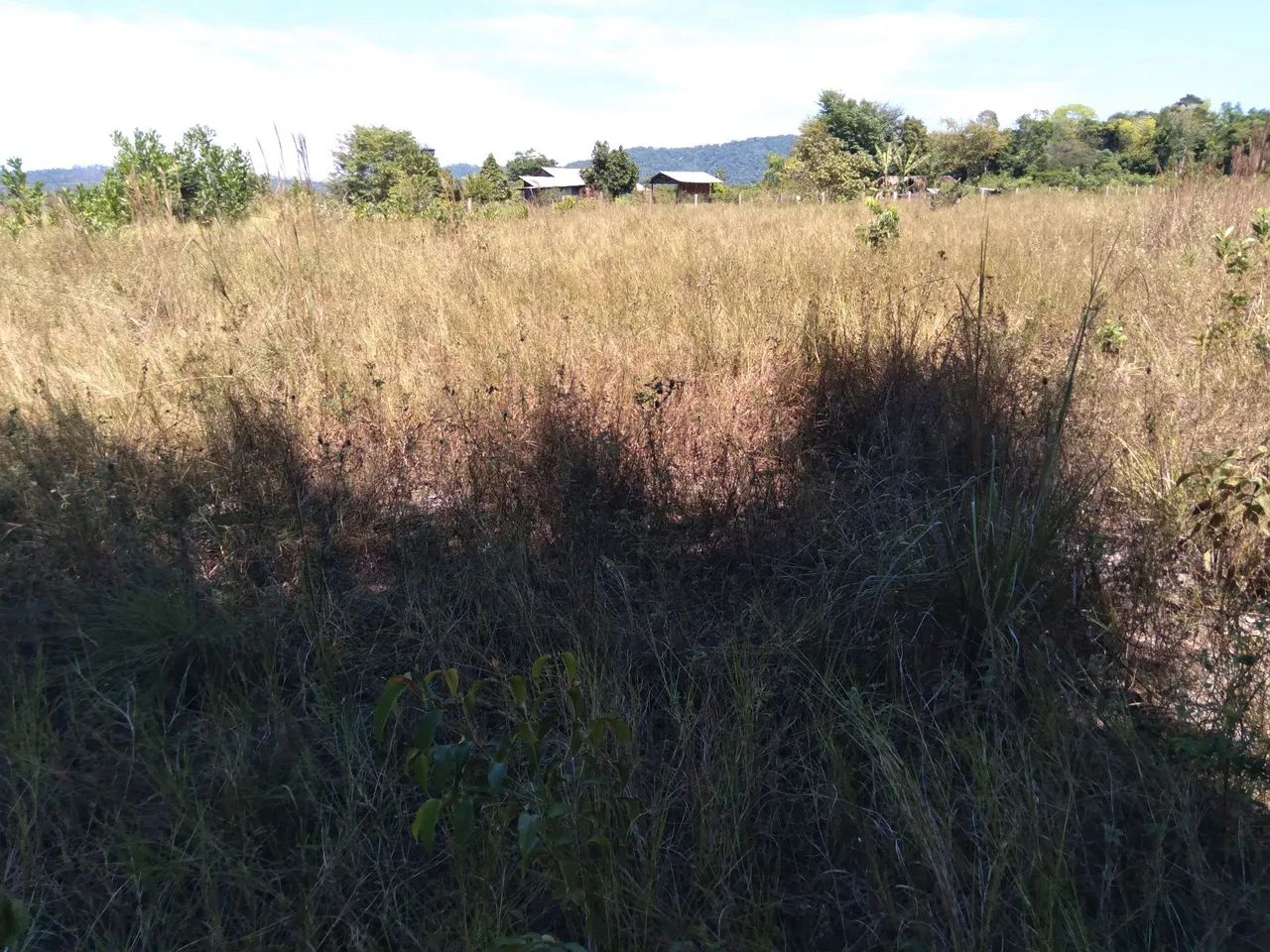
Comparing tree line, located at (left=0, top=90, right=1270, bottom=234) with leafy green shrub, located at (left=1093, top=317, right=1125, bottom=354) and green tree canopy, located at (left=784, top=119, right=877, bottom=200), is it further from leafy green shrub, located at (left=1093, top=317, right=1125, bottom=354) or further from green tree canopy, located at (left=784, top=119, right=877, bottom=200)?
leafy green shrub, located at (left=1093, top=317, right=1125, bottom=354)

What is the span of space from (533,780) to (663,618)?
781 millimetres

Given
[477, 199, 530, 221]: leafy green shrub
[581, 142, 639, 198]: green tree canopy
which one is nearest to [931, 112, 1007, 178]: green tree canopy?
[581, 142, 639, 198]: green tree canopy

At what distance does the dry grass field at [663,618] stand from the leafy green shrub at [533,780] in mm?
23

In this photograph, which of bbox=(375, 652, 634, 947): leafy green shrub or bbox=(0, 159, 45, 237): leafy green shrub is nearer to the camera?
bbox=(375, 652, 634, 947): leafy green shrub

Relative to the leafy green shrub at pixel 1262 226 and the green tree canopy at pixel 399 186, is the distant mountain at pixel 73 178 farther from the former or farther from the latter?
the leafy green shrub at pixel 1262 226

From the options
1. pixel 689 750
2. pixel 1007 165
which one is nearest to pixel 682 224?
pixel 689 750

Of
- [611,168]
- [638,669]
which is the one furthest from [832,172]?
[611,168]

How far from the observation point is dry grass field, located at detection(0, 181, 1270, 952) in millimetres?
1675

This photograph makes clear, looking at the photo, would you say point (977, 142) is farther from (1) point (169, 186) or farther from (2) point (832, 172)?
(1) point (169, 186)

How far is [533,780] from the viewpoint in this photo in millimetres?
1844

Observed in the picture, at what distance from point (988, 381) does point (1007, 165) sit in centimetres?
5179

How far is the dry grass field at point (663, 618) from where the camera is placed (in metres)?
1.67

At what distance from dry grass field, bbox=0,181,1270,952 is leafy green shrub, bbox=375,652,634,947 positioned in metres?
0.02

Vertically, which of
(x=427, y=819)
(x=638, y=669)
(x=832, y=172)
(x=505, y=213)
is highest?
(x=832, y=172)
